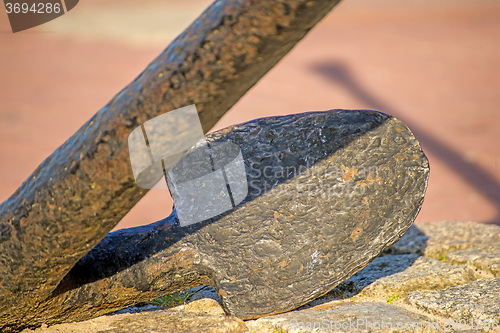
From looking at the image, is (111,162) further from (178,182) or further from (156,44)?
(156,44)

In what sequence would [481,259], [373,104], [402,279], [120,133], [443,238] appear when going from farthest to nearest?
[373,104], [443,238], [481,259], [402,279], [120,133]

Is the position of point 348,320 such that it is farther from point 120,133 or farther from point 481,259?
point 120,133

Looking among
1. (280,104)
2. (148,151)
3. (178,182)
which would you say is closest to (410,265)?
(178,182)

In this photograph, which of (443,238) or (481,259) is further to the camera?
(443,238)

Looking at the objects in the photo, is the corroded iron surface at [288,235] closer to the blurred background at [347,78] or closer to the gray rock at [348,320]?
the gray rock at [348,320]

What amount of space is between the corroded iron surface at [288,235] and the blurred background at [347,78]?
194 cm

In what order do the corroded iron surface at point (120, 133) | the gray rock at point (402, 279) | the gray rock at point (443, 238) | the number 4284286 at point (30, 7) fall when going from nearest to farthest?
the corroded iron surface at point (120, 133) < the gray rock at point (402, 279) < the gray rock at point (443, 238) < the number 4284286 at point (30, 7)

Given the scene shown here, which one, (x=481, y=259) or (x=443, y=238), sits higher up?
(x=481, y=259)

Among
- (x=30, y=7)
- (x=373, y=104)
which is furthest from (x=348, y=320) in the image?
(x=30, y=7)

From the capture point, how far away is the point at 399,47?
7000mm

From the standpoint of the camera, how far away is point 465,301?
1980 mm

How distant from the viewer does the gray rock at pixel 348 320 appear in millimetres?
1805

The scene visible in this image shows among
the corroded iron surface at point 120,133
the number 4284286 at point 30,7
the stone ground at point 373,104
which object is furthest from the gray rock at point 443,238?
the number 4284286 at point 30,7

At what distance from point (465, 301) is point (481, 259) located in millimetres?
444
